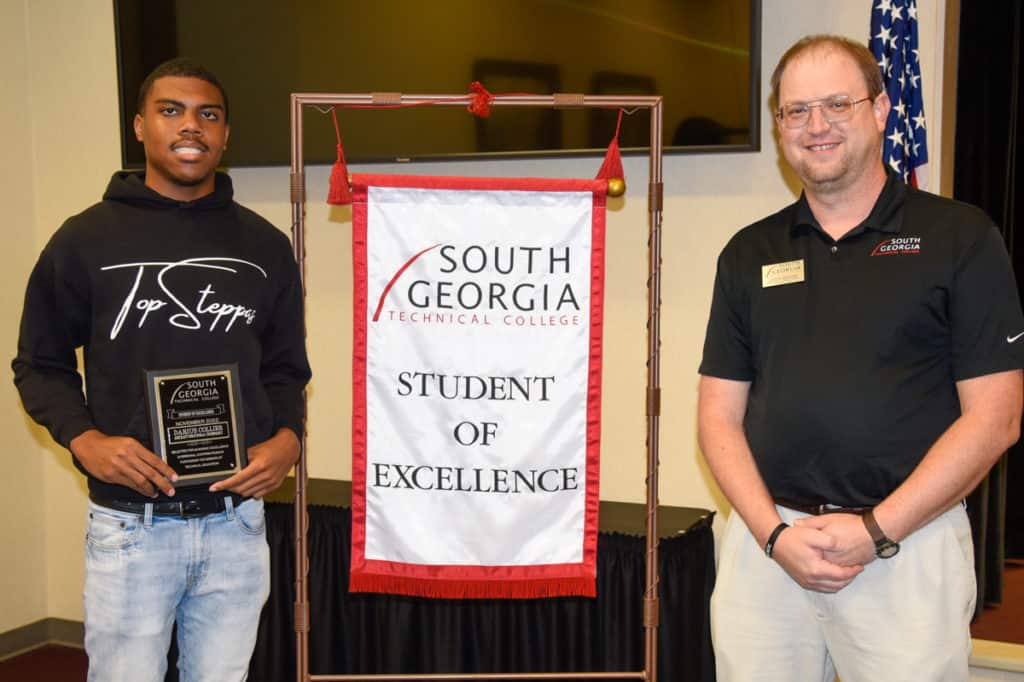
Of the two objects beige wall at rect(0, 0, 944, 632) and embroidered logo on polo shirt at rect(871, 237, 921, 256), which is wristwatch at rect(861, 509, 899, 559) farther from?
beige wall at rect(0, 0, 944, 632)

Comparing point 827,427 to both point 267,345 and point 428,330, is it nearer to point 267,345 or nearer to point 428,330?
point 428,330

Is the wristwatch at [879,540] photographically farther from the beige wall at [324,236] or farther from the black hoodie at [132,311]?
the beige wall at [324,236]

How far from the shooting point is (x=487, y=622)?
2998mm

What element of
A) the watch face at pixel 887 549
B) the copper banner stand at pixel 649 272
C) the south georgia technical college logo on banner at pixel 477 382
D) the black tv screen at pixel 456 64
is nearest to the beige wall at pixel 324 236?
the black tv screen at pixel 456 64

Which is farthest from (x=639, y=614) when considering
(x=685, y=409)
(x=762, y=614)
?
(x=762, y=614)

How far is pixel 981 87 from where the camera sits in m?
3.54

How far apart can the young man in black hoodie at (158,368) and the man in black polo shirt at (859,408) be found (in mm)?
1011

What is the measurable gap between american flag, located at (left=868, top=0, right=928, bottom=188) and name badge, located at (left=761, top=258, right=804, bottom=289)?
106cm

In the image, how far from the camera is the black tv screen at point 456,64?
3074 millimetres

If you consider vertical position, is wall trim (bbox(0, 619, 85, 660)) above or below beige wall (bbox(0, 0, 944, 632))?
below

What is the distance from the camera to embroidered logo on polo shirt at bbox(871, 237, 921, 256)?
5.87ft

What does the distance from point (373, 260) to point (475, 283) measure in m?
0.25

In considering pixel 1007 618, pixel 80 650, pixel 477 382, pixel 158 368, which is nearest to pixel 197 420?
pixel 158 368

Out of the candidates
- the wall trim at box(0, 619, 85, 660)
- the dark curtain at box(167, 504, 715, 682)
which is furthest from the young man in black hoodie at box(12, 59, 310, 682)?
the wall trim at box(0, 619, 85, 660)
